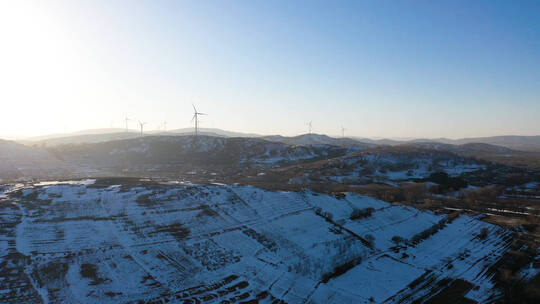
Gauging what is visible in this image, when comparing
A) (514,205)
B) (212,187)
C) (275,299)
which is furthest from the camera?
(514,205)

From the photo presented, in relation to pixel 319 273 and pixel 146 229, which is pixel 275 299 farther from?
pixel 146 229

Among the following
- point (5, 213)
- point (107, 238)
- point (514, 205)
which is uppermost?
point (5, 213)

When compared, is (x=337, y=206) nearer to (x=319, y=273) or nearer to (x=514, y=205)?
(x=319, y=273)

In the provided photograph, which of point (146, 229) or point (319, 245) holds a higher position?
point (146, 229)

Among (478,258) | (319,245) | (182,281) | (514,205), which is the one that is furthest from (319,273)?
(514,205)

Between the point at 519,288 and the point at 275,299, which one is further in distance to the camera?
the point at 519,288

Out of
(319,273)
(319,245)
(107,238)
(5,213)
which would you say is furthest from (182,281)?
(5,213)

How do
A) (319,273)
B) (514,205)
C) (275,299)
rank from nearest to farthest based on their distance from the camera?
(275,299) < (319,273) < (514,205)
